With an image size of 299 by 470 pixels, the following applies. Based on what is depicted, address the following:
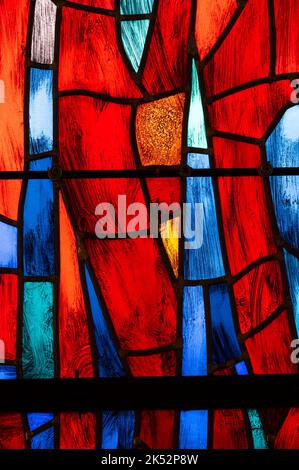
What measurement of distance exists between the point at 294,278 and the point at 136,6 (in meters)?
1.13

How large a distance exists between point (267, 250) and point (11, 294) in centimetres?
92

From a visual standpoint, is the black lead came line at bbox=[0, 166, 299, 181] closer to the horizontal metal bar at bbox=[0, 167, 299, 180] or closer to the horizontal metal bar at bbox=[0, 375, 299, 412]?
the horizontal metal bar at bbox=[0, 167, 299, 180]

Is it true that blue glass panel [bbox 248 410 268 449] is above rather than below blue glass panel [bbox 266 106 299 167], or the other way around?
below

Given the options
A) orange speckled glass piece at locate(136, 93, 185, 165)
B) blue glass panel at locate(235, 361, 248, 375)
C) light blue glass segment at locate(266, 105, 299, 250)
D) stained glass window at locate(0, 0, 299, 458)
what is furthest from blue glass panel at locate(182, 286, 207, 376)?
orange speckled glass piece at locate(136, 93, 185, 165)

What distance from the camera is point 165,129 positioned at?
10.4 ft

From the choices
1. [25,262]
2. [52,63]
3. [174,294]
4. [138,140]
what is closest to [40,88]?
[52,63]

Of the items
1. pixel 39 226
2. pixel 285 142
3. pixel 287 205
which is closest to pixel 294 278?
pixel 287 205

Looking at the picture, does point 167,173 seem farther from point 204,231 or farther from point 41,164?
point 41,164

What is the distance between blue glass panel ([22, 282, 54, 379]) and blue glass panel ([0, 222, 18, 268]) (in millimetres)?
135

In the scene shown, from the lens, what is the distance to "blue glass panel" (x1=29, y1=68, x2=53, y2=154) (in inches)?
124

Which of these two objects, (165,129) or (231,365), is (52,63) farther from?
(231,365)

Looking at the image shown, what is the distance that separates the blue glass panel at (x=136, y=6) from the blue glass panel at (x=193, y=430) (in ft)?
4.72

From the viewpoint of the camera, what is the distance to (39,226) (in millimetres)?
3129
